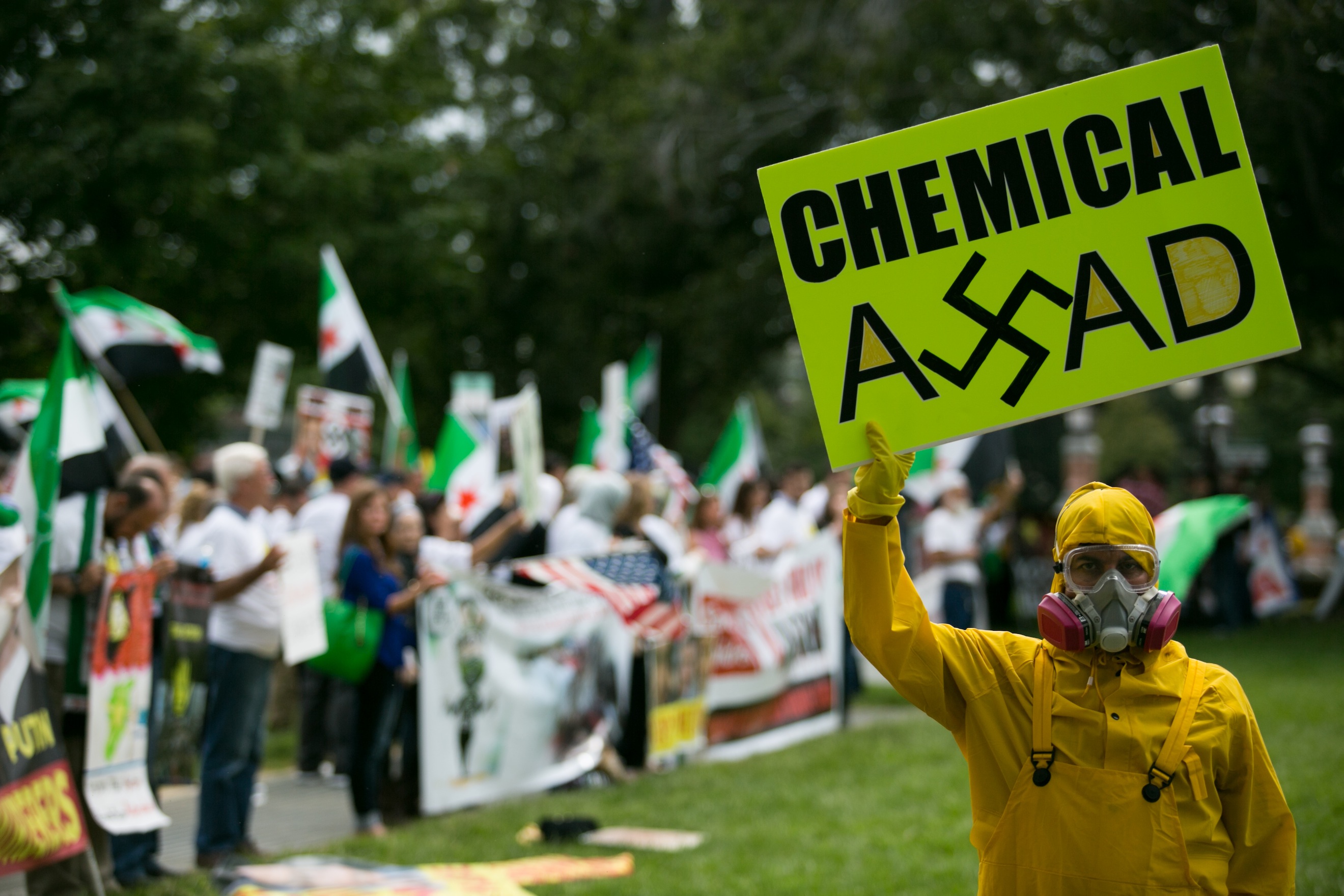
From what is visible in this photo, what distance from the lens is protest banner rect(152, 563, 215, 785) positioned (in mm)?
6410

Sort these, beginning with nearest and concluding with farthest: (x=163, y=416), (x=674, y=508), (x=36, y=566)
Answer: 1. (x=36, y=566)
2. (x=674, y=508)
3. (x=163, y=416)

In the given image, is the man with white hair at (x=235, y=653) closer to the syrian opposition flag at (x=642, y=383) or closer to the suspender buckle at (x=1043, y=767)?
the suspender buckle at (x=1043, y=767)

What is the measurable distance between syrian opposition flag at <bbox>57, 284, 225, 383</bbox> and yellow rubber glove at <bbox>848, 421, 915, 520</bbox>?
6597mm

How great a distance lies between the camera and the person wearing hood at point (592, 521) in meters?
9.38

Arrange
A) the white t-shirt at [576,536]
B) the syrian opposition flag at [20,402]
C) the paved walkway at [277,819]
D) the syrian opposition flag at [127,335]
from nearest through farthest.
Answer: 1. the paved walkway at [277,819]
2. the syrian opposition flag at [127,335]
3. the syrian opposition flag at [20,402]
4. the white t-shirt at [576,536]

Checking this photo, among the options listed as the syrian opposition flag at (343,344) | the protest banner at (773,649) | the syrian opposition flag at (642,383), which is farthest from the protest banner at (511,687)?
the syrian opposition flag at (642,383)

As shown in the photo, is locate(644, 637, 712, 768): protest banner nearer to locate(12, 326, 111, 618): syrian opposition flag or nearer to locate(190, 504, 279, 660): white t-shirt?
locate(190, 504, 279, 660): white t-shirt

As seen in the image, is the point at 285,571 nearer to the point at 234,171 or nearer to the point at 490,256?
the point at 234,171

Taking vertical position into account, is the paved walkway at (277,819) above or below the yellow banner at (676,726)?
above

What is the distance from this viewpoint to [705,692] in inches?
404

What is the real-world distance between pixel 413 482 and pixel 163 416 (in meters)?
8.28

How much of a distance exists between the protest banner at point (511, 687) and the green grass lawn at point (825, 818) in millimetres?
238

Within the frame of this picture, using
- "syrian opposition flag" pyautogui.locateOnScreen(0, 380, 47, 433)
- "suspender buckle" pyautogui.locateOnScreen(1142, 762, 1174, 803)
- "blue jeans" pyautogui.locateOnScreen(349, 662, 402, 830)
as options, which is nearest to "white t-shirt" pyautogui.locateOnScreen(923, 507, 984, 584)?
"blue jeans" pyautogui.locateOnScreen(349, 662, 402, 830)

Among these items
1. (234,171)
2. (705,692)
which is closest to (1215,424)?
(705,692)
